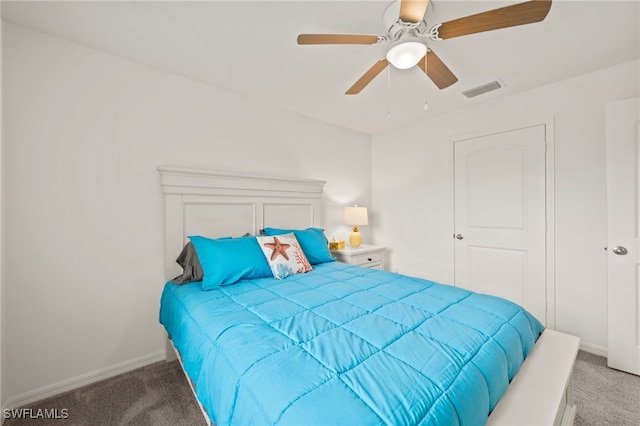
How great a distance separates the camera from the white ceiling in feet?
5.16

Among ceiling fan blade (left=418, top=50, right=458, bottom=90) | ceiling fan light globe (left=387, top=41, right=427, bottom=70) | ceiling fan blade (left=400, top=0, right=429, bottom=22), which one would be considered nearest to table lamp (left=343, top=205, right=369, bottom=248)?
ceiling fan blade (left=418, top=50, right=458, bottom=90)

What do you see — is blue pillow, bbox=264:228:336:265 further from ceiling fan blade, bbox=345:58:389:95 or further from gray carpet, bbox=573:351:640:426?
gray carpet, bbox=573:351:640:426

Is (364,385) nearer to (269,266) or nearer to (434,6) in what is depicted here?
(269,266)

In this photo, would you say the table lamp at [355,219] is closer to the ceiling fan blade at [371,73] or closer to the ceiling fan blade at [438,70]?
the ceiling fan blade at [371,73]

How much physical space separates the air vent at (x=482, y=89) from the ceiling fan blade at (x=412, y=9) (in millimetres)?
1569

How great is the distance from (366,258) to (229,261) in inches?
68.1

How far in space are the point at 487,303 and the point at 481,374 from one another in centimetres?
66

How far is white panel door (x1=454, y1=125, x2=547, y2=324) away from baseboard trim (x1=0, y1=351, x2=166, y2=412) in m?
3.08

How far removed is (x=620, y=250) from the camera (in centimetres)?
206

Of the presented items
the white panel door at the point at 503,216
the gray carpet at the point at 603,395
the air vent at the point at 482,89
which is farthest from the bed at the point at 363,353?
the air vent at the point at 482,89

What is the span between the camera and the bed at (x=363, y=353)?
83cm

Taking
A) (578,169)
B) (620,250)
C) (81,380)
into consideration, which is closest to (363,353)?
(81,380)

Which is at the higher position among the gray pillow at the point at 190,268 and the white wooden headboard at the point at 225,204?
the white wooden headboard at the point at 225,204

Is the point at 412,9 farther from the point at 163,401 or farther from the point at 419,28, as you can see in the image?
the point at 163,401
